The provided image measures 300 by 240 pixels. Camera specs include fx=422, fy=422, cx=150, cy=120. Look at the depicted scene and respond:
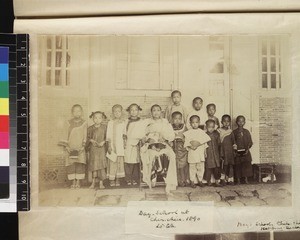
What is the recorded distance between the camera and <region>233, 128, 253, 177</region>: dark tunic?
551 millimetres

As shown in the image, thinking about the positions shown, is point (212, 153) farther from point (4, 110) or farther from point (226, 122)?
point (4, 110)

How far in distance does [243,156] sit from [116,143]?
0.55 feet

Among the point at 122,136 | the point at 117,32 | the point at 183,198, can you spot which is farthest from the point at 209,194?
the point at 117,32

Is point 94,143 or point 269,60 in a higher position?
point 269,60

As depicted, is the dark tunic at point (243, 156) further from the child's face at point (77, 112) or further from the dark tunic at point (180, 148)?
the child's face at point (77, 112)

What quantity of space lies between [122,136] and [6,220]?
19 cm

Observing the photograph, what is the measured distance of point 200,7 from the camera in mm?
547

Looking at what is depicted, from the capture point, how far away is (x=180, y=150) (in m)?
0.55

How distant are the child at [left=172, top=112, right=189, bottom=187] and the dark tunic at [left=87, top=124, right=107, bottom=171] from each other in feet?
0.31

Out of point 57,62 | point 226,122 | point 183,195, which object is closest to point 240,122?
point 226,122

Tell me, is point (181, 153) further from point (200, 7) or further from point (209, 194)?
point (200, 7)

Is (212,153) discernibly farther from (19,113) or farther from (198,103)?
(19,113)

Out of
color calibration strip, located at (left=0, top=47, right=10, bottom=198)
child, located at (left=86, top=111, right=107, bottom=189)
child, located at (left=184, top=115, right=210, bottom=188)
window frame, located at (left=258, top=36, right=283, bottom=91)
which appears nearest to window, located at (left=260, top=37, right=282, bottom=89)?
window frame, located at (left=258, top=36, right=283, bottom=91)
